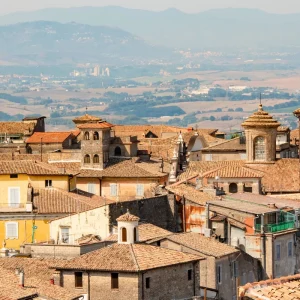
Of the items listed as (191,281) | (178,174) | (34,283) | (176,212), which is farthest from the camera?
(178,174)

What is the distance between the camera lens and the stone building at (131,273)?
3325 cm

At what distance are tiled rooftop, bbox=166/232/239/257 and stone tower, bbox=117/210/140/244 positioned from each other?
4093 mm

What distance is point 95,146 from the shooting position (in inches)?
2459

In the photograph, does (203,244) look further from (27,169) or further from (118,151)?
(118,151)

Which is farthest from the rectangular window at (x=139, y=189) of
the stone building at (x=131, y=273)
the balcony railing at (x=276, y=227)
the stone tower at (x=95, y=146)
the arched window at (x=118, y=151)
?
the stone building at (x=131, y=273)

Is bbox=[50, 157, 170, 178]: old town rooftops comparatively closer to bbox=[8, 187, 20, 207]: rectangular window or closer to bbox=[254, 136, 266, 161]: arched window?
bbox=[254, 136, 266, 161]: arched window

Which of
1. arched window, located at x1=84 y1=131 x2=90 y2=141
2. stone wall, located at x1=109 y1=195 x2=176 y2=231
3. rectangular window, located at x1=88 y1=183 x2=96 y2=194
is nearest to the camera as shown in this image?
stone wall, located at x1=109 y1=195 x2=176 y2=231

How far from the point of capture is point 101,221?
146ft

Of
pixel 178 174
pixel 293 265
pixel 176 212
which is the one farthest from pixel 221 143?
pixel 293 265

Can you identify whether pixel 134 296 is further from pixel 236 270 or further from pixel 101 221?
pixel 101 221

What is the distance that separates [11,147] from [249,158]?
15305 millimetres

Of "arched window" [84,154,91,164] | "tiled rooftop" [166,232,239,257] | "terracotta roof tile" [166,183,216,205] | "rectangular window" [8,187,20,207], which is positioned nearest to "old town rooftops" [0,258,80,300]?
"tiled rooftop" [166,232,239,257]

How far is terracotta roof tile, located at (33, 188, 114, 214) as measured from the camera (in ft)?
159

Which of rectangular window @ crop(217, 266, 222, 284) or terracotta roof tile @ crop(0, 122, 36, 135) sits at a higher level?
terracotta roof tile @ crop(0, 122, 36, 135)
